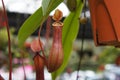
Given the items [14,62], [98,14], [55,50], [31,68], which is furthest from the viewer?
[14,62]

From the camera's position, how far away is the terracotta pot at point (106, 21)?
621mm

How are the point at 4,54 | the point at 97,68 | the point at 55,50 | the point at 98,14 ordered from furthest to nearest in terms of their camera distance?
1. the point at 97,68
2. the point at 4,54
3. the point at 98,14
4. the point at 55,50

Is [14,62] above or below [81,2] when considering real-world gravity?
below

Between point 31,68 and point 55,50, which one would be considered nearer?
point 55,50

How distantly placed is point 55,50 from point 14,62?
55.3 inches

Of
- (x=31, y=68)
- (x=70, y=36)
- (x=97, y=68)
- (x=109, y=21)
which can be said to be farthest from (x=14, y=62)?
(x=109, y=21)

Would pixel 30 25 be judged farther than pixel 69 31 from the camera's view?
No

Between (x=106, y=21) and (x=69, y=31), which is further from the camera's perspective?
(x=69, y=31)

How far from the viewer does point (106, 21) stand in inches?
25.0

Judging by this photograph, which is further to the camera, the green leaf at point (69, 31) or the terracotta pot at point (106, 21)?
the green leaf at point (69, 31)

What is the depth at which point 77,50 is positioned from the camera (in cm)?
251

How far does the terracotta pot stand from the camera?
621mm

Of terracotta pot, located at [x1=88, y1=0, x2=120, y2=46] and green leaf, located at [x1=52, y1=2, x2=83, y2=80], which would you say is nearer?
terracotta pot, located at [x1=88, y1=0, x2=120, y2=46]

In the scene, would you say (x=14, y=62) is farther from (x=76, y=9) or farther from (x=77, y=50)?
(x=76, y=9)
